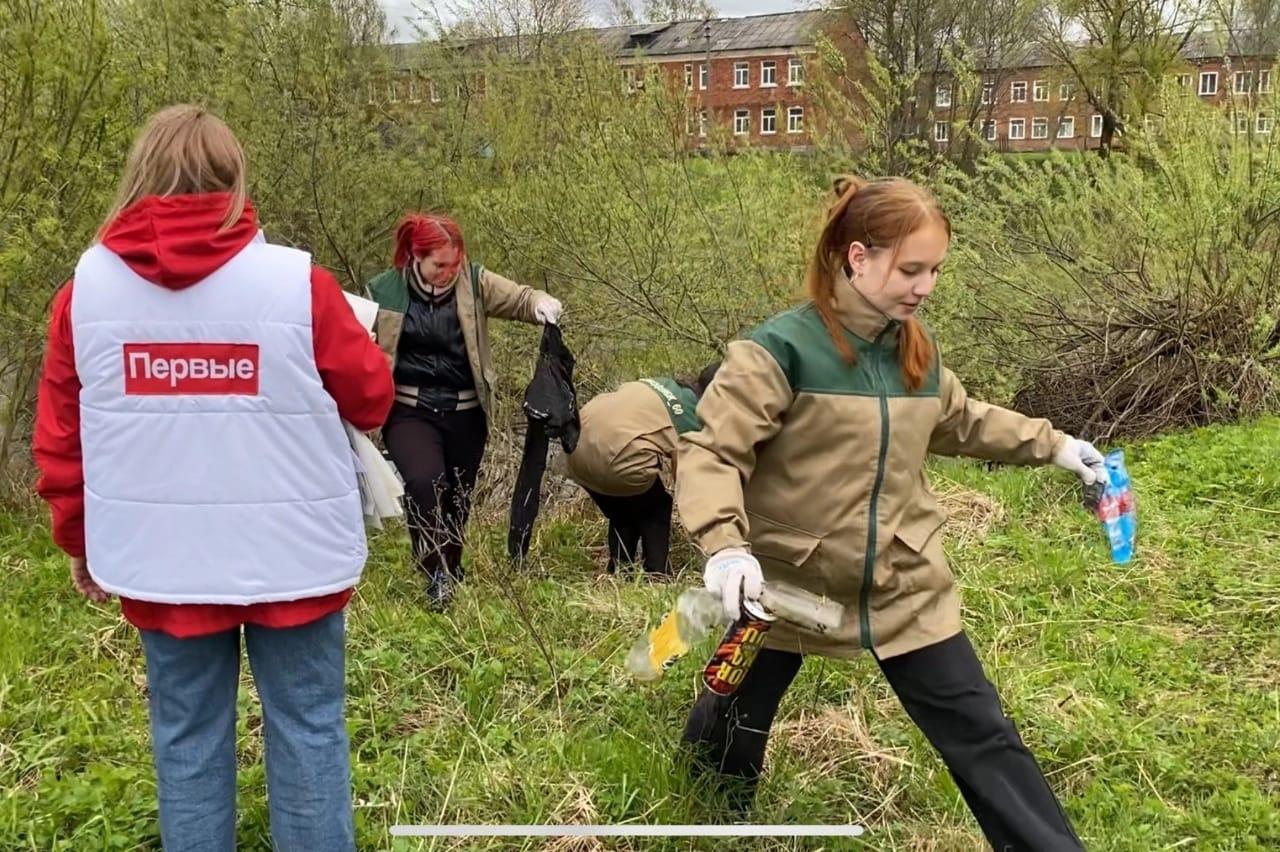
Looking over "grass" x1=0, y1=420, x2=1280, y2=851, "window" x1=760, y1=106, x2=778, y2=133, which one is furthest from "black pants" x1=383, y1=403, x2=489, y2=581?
"window" x1=760, y1=106, x2=778, y2=133

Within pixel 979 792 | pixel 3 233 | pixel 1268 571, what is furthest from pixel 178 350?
pixel 1268 571

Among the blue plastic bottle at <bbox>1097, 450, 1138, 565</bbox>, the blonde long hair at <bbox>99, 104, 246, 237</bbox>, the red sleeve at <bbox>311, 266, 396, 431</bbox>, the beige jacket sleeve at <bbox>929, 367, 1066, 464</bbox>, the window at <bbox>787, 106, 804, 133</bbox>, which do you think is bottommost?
the blue plastic bottle at <bbox>1097, 450, 1138, 565</bbox>

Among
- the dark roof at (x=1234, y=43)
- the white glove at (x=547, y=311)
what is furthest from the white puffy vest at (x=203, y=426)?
the dark roof at (x=1234, y=43)

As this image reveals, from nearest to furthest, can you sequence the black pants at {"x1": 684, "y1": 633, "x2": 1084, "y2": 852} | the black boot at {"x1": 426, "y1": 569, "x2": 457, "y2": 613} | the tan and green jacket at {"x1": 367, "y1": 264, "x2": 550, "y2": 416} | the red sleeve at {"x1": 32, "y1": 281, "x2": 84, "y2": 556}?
the red sleeve at {"x1": 32, "y1": 281, "x2": 84, "y2": 556} → the black pants at {"x1": 684, "y1": 633, "x2": 1084, "y2": 852} → the black boot at {"x1": 426, "y1": 569, "x2": 457, "y2": 613} → the tan and green jacket at {"x1": 367, "y1": 264, "x2": 550, "y2": 416}

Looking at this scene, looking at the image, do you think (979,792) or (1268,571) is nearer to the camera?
(979,792)

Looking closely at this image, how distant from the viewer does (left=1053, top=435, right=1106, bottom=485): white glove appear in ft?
8.57

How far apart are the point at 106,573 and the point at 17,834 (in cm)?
103

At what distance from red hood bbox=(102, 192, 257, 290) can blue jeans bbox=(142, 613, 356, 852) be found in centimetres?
73

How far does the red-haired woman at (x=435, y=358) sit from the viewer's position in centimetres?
466

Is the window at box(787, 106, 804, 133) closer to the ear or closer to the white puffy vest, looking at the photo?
the ear

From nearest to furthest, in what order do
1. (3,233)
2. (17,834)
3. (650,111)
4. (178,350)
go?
(178,350) < (17,834) < (3,233) < (650,111)

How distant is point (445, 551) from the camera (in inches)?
184

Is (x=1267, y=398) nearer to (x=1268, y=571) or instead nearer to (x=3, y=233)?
(x=1268, y=571)

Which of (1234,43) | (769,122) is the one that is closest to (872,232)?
(769,122)
